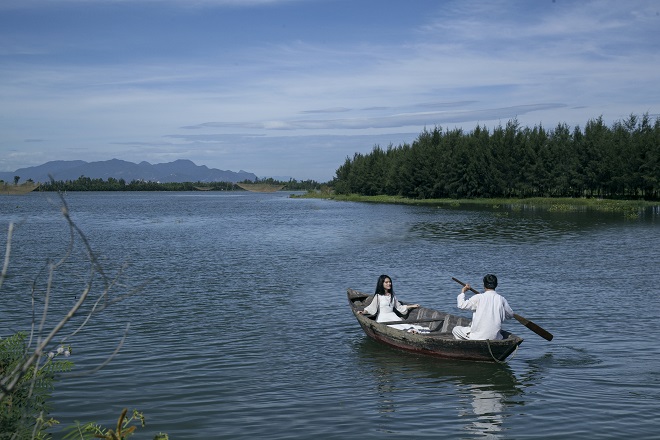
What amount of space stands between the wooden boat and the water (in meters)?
0.32

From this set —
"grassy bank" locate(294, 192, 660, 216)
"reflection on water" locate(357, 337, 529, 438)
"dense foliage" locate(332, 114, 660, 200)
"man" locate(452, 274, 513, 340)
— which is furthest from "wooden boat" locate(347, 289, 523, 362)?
"dense foliage" locate(332, 114, 660, 200)

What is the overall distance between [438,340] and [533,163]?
3624 inches

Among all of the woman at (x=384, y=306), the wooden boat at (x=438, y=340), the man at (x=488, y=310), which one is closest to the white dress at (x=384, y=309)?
the woman at (x=384, y=306)

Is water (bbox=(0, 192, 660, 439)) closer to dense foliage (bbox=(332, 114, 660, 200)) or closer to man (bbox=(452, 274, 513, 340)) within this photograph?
man (bbox=(452, 274, 513, 340))

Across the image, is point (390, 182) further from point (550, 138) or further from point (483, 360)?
point (483, 360)

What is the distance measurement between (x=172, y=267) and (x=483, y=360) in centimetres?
2127

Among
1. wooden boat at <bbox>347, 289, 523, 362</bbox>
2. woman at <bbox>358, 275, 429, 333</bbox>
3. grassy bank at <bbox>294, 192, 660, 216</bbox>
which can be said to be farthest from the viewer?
grassy bank at <bbox>294, 192, 660, 216</bbox>

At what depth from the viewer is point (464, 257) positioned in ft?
126

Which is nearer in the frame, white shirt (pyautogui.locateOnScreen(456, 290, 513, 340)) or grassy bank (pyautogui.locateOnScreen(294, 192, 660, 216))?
white shirt (pyautogui.locateOnScreen(456, 290, 513, 340))

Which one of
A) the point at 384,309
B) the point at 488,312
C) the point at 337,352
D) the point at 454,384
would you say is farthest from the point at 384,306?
the point at 454,384

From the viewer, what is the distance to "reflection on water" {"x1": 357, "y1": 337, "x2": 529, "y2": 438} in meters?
13.0

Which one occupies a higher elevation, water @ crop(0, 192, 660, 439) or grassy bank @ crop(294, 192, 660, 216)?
grassy bank @ crop(294, 192, 660, 216)

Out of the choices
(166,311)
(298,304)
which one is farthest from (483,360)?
(166,311)

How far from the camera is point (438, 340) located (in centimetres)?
1625
